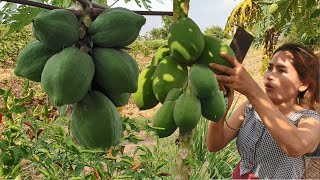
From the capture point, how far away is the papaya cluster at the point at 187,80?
1192 mm

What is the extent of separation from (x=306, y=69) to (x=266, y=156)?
505 mm

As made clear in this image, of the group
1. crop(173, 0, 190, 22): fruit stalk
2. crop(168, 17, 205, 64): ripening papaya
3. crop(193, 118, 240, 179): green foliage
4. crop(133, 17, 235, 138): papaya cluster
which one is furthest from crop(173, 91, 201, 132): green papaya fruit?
crop(193, 118, 240, 179): green foliage

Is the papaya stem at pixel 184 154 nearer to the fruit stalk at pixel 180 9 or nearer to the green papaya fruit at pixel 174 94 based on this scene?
the green papaya fruit at pixel 174 94

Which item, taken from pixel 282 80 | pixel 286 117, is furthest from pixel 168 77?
pixel 282 80

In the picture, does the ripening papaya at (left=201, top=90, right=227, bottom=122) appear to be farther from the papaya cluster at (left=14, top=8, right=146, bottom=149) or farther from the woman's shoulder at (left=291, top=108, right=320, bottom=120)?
the woman's shoulder at (left=291, top=108, right=320, bottom=120)

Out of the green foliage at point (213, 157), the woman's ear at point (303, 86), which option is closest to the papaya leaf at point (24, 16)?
the woman's ear at point (303, 86)

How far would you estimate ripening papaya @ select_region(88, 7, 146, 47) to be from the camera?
0.95 meters

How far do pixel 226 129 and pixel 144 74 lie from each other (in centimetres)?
130

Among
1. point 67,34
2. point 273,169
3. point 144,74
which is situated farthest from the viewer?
point 273,169

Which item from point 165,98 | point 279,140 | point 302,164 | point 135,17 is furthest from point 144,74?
point 302,164

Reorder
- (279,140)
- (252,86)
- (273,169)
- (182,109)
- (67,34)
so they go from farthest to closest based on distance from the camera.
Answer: (273,169), (279,140), (252,86), (182,109), (67,34)

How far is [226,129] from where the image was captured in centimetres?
256

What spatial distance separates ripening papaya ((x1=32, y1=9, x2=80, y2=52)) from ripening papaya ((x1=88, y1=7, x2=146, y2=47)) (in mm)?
39

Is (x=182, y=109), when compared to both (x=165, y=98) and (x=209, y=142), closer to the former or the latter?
(x=165, y=98)
